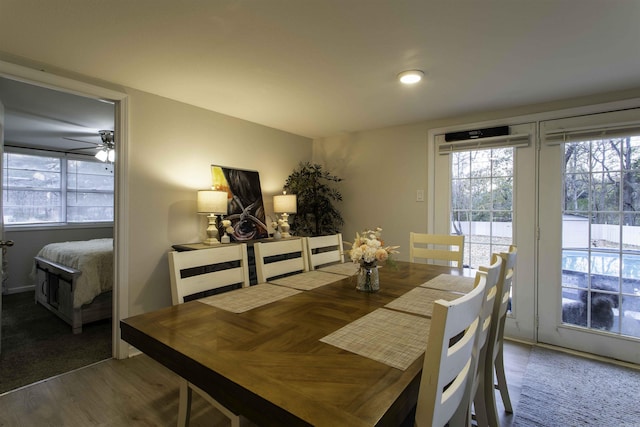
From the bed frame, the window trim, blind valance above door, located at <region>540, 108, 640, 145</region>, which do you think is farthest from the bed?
blind valance above door, located at <region>540, 108, 640, 145</region>

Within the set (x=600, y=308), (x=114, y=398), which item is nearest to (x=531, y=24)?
(x=600, y=308)

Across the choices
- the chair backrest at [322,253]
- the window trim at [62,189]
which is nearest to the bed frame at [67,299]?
the window trim at [62,189]

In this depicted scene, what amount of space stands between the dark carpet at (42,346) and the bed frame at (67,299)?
0.34ft

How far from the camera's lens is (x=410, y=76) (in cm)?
228

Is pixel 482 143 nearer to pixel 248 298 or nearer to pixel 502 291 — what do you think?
pixel 502 291

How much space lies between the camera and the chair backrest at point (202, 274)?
1.50 meters

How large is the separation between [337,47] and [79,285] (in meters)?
3.11

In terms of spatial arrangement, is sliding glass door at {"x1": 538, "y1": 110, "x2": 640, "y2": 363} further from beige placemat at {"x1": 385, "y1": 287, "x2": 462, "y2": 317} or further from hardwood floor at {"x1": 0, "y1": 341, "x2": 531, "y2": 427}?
beige placemat at {"x1": 385, "y1": 287, "x2": 462, "y2": 317}

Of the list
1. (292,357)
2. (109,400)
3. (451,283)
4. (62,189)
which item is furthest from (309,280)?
(62,189)

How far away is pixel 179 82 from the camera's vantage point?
245cm

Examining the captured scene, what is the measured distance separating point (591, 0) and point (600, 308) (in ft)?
8.05

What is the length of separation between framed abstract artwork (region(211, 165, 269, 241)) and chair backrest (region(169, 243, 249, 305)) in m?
1.44

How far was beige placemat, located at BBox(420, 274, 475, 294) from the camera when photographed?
174cm

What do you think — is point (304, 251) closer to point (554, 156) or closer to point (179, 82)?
point (179, 82)
